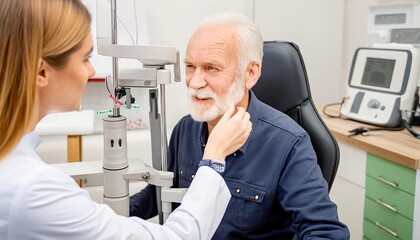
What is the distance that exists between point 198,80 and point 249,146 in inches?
10.2

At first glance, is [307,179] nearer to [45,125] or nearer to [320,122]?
[320,122]

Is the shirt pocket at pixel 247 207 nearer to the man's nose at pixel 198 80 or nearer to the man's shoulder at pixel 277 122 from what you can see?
the man's shoulder at pixel 277 122

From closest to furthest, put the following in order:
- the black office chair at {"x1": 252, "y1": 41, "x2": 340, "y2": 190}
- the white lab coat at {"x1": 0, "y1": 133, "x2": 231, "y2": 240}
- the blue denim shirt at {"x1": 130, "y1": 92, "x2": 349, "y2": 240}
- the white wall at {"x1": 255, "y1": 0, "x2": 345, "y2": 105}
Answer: the white lab coat at {"x1": 0, "y1": 133, "x2": 231, "y2": 240}
the blue denim shirt at {"x1": 130, "y1": 92, "x2": 349, "y2": 240}
the black office chair at {"x1": 252, "y1": 41, "x2": 340, "y2": 190}
the white wall at {"x1": 255, "y1": 0, "x2": 345, "y2": 105}

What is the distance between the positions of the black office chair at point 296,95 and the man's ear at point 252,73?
0.14m

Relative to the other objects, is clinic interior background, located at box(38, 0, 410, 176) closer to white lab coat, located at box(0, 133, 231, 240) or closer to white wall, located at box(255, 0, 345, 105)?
white wall, located at box(255, 0, 345, 105)

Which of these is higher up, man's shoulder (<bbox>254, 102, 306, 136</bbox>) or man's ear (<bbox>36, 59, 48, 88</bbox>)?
man's ear (<bbox>36, 59, 48, 88</bbox>)

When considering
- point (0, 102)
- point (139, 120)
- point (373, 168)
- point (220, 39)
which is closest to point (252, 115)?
point (220, 39)

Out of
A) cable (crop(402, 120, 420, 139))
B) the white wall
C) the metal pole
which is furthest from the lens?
the white wall

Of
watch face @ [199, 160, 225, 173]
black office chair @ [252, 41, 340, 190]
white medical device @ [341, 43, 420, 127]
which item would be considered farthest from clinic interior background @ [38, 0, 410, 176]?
watch face @ [199, 160, 225, 173]

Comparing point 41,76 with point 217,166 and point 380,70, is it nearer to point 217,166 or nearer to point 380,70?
point 217,166

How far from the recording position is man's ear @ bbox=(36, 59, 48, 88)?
790 mm

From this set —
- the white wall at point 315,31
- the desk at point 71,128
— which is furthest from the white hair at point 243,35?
the white wall at point 315,31

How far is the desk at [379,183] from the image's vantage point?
1823mm

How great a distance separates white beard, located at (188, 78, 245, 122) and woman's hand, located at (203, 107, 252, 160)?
224 mm
